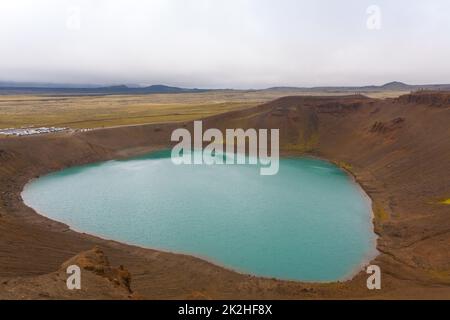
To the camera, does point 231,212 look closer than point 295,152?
Yes

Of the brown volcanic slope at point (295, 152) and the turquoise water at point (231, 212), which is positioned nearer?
the brown volcanic slope at point (295, 152)

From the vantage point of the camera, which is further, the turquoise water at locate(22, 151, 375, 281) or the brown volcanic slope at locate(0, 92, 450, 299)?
the turquoise water at locate(22, 151, 375, 281)

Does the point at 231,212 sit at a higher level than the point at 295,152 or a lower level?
lower
